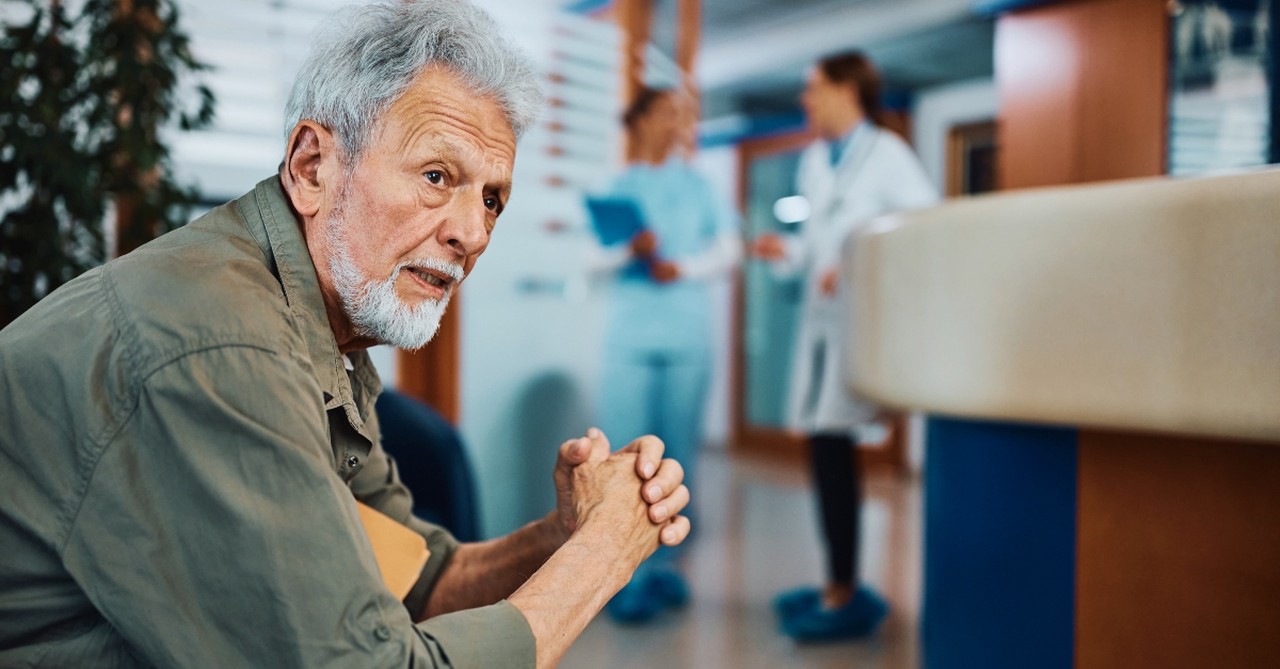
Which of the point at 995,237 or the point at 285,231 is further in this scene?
the point at 995,237

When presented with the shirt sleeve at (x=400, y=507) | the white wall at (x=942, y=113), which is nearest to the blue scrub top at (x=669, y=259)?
the shirt sleeve at (x=400, y=507)

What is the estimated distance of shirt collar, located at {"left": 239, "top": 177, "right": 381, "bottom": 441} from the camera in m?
0.86

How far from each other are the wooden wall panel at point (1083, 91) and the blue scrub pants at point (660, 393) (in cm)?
130

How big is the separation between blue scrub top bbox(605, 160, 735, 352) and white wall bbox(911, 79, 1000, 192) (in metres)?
2.94

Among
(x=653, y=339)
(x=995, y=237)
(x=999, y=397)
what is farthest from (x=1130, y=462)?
(x=653, y=339)

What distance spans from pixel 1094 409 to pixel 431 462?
3.51 feet

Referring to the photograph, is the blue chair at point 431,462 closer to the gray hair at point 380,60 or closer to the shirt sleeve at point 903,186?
the gray hair at point 380,60

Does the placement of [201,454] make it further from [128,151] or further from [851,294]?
[128,151]

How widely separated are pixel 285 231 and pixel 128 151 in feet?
4.11

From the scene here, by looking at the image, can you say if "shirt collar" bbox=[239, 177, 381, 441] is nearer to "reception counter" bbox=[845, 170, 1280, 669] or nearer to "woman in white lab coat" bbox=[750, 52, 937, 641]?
"reception counter" bbox=[845, 170, 1280, 669]

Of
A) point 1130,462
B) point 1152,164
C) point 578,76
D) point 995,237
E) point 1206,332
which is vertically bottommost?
point 1130,462

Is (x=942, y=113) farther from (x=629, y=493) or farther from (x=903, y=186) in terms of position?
(x=629, y=493)

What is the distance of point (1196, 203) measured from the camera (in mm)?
1010

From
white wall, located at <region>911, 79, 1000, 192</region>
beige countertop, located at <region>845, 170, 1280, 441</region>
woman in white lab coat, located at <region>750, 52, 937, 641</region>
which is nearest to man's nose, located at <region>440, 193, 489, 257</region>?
beige countertop, located at <region>845, 170, 1280, 441</region>
